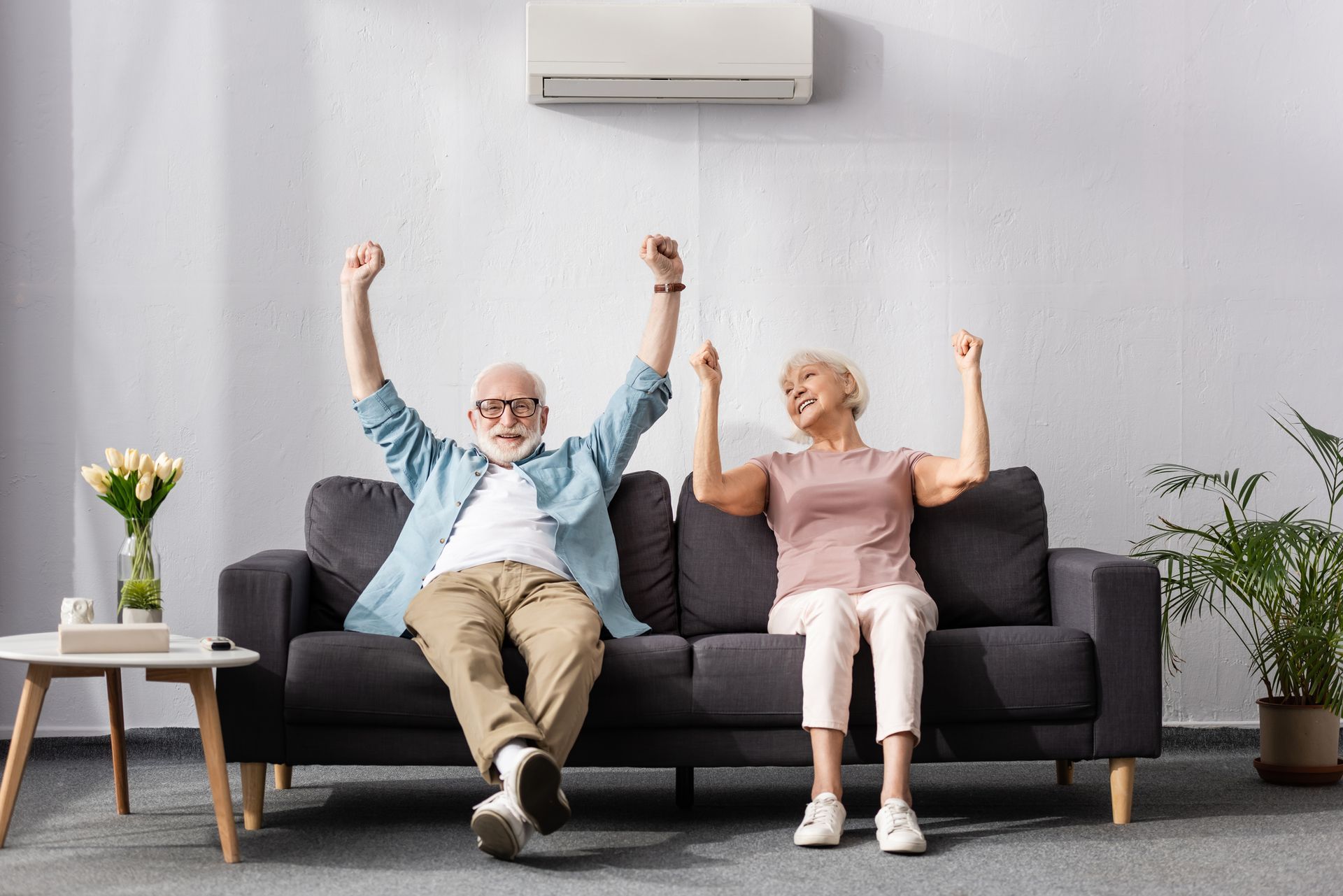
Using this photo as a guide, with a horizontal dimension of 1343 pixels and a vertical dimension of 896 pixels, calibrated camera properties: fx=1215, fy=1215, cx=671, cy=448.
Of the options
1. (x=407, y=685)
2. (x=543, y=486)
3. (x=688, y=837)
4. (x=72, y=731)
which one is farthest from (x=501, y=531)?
(x=72, y=731)

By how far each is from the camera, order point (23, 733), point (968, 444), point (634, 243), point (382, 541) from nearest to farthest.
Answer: point (23, 733)
point (968, 444)
point (382, 541)
point (634, 243)

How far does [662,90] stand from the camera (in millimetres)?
3557

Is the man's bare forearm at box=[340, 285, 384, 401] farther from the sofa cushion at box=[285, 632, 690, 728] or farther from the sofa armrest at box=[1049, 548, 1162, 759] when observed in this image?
the sofa armrest at box=[1049, 548, 1162, 759]

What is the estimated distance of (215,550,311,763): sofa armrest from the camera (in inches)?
101

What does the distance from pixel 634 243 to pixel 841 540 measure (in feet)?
3.93

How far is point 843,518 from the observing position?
9.78 feet

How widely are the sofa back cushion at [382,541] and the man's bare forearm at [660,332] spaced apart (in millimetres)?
308

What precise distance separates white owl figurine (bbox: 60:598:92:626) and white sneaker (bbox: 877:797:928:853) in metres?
1.66

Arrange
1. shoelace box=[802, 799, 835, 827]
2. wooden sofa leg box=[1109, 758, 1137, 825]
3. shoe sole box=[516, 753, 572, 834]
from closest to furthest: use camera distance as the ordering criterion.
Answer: shoe sole box=[516, 753, 572, 834] < shoelace box=[802, 799, 835, 827] < wooden sofa leg box=[1109, 758, 1137, 825]

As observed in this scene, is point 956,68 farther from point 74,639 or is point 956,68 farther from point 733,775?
point 74,639

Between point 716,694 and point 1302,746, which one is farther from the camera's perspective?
point 1302,746

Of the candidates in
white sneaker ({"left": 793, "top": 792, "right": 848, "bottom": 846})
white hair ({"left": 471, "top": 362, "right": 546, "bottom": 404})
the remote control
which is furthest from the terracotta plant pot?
the remote control

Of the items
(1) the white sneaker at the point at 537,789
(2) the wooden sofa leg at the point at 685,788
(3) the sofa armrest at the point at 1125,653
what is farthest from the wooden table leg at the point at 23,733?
(3) the sofa armrest at the point at 1125,653

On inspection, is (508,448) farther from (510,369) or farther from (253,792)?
(253,792)
